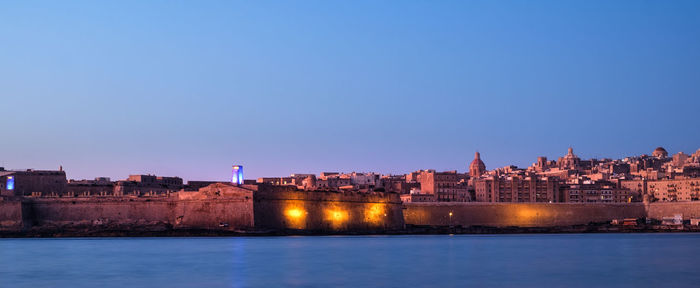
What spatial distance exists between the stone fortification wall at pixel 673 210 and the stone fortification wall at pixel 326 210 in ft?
67.4

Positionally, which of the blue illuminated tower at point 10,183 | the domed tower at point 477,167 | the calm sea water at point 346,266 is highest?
the domed tower at point 477,167

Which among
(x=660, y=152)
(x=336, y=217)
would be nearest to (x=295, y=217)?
(x=336, y=217)

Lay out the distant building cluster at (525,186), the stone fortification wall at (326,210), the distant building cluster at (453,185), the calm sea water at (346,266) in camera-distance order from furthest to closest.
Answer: the distant building cluster at (525,186), the distant building cluster at (453,185), the stone fortification wall at (326,210), the calm sea water at (346,266)

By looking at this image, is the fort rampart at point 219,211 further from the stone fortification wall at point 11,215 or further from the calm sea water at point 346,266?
the calm sea water at point 346,266

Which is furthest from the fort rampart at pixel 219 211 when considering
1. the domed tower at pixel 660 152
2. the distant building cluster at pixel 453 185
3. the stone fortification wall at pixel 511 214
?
the domed tower at pixel 660 152

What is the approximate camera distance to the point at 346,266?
25938mm

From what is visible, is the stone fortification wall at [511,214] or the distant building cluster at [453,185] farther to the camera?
the stone fortification wall at [511,214]

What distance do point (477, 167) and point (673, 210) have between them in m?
46.2

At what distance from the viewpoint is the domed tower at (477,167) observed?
109 m

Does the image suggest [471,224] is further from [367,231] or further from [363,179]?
[363,179]

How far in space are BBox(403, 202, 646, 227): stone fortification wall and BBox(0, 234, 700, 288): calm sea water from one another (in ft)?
81.7

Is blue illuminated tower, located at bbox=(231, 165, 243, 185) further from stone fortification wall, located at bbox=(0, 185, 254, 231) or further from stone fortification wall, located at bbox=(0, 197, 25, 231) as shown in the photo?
stone fortification wall, located at bbox=(0, 197, 25, 231)

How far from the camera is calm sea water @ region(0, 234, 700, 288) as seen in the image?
21625 mm

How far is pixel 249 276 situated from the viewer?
23172 millimetres
